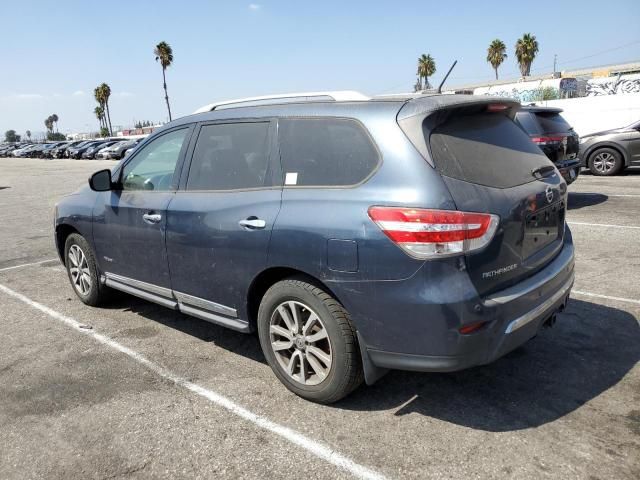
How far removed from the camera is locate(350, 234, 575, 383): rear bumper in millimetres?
2691

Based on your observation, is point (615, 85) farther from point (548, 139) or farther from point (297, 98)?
point (297, 98)

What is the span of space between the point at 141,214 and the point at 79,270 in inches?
62.2

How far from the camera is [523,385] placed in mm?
3428

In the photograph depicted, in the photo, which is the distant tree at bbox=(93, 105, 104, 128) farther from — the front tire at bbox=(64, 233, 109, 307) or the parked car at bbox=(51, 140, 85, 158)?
Result: the front tire at bbox=(64, 233, 109, 307)

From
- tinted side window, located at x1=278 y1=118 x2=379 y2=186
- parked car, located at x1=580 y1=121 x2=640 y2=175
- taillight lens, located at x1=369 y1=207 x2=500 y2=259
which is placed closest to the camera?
taillight lens, located at x1=369 y1=207 x2=500 y2=259

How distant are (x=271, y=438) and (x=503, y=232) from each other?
1.72 metres

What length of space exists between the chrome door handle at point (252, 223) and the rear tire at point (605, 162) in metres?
12.8

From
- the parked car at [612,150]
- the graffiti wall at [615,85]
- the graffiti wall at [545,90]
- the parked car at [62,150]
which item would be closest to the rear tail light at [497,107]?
the parked car at [612,150]

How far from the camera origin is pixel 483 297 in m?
2.73

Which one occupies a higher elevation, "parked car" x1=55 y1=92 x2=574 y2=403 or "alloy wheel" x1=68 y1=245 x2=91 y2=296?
"parked car" x1=55 y1=92 x2=574 y2=403

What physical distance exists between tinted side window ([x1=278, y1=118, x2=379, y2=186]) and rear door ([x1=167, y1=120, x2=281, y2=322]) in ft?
0.43

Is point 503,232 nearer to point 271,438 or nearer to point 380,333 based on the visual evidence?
point 380,333

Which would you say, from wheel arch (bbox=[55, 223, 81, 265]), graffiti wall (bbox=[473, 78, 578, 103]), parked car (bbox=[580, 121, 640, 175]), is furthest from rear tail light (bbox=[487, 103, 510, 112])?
graffiti wall (bbox=[473, 78, 578, 103])

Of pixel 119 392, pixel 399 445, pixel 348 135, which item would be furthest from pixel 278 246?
pixel 119 392
